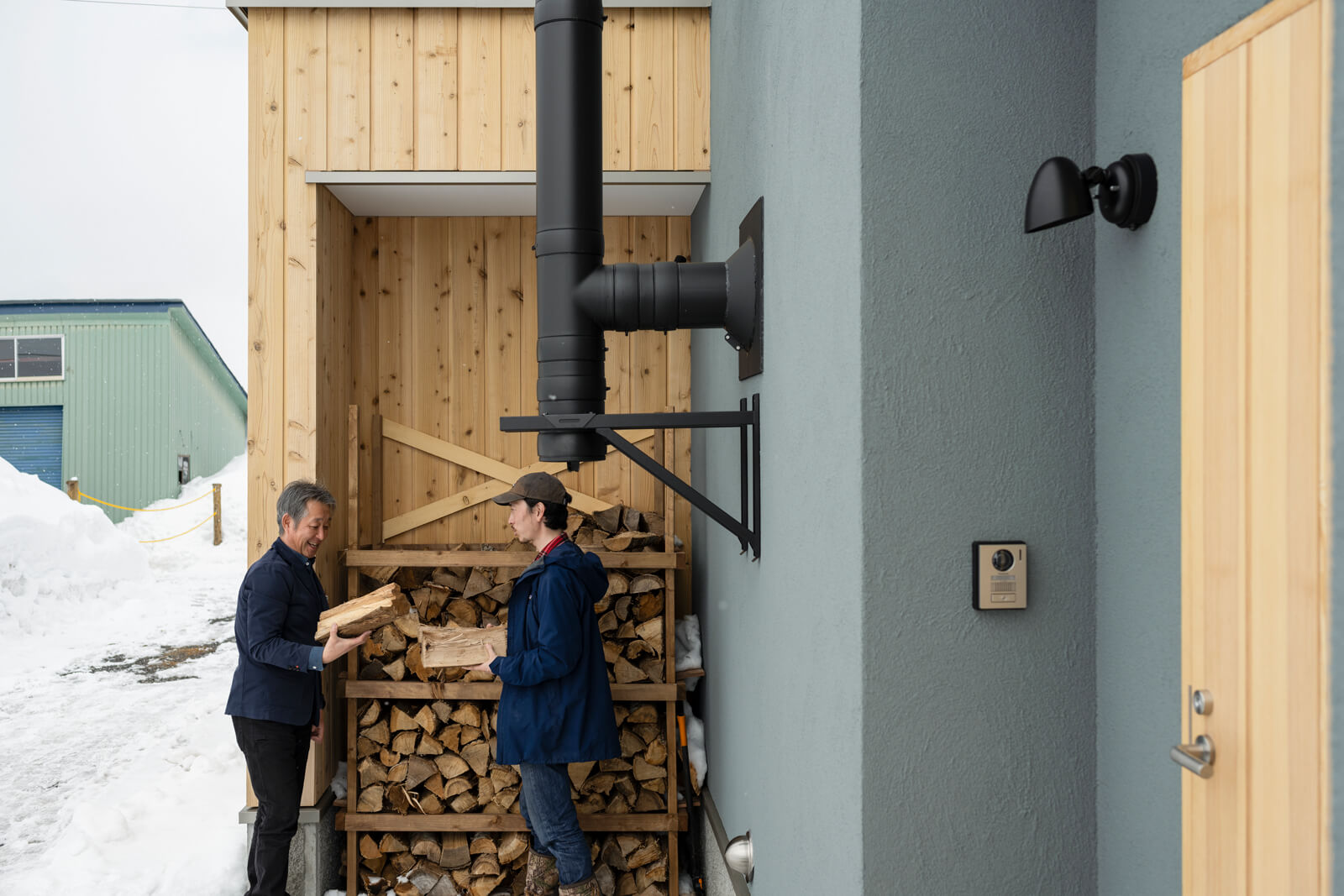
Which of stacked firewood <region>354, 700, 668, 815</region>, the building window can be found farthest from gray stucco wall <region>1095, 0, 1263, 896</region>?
the building window

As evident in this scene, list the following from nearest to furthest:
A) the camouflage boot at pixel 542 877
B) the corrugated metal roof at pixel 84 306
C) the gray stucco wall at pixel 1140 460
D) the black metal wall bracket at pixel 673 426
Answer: the gray stucco wall at pixel 1140 460, the black metal wall bracket at pixel 673 426, the camouflage boot at pixel 542 877, the corrugated metal roof at pixel 84 306

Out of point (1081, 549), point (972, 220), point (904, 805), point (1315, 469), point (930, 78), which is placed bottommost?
point (904, 805)

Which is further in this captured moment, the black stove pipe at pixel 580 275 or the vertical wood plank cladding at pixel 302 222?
the vertical wood plank cladding at pixel 302 222

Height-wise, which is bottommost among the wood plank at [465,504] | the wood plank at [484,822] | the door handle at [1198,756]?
the wood plank at [484,822]

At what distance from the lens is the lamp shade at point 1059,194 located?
1460 mm

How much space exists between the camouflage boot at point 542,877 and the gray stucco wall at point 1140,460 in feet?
8.24

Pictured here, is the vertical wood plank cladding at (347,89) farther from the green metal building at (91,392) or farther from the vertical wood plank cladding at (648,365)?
the green metal building at (91,392)

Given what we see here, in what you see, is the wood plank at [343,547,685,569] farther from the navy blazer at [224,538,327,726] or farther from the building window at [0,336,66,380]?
the building window at [0,336,66,380]

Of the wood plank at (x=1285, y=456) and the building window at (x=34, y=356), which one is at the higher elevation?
the building window at (x=34, y=356)

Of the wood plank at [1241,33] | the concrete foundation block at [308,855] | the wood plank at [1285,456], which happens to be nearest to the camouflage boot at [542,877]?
the concrete foundation block at [308,855]

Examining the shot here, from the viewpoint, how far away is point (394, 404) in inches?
174

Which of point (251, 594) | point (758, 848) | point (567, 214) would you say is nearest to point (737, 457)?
point (567, 214)

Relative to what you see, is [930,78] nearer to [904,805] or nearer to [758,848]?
[904,805]

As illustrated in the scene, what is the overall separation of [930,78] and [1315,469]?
3.24ft
